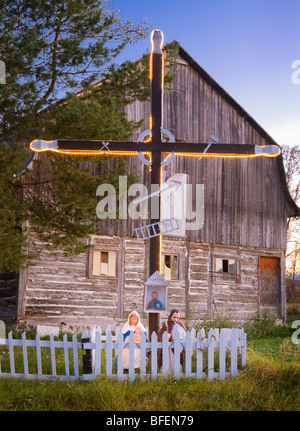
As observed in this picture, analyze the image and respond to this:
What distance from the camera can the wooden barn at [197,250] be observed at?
18.8 m

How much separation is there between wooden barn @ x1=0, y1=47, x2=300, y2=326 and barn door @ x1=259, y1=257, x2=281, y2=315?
4 cm

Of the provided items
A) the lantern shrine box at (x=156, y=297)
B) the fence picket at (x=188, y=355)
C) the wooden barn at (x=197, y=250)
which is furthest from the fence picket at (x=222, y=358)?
the wooden barn at (x=197, y=250)

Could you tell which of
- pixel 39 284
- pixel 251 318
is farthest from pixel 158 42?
pixel 251 318

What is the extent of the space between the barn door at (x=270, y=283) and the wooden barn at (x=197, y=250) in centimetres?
4

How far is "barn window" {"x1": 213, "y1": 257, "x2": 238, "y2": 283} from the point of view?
21.7 metres

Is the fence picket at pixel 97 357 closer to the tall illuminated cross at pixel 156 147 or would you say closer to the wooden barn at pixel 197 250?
the tall illuminated cross at pixel 156 147

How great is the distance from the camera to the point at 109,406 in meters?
8.29

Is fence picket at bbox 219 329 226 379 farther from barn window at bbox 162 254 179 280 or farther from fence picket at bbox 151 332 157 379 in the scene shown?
barn window at bbox 162 254 179 280

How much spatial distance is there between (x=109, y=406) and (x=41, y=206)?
6682mm
